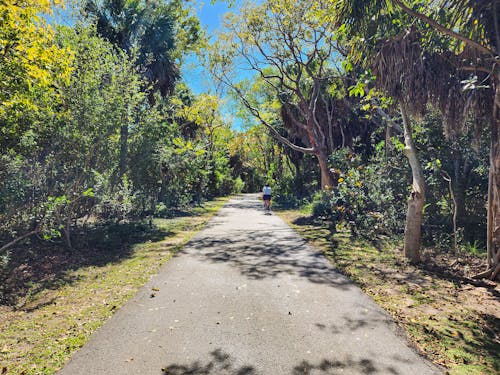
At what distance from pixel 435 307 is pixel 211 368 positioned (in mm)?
3595

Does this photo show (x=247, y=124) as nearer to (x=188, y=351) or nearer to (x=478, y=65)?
(x=478, y=65)

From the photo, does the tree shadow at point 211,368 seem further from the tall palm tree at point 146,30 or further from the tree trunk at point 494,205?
the tall palm tree at point 146,30

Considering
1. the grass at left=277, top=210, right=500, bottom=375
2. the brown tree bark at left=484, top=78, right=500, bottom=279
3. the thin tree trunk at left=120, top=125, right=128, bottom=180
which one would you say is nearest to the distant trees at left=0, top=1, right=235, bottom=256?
the thin tree trunk at left=120, top=125, right=128, bottom=180

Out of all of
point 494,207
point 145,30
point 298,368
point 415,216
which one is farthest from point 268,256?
point 145,30

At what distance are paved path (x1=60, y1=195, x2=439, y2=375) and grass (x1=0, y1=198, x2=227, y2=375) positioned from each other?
0.27m

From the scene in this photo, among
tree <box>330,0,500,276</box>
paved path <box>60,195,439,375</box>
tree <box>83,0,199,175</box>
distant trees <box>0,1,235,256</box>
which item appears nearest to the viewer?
paved path <box>60,195,439,375</box>

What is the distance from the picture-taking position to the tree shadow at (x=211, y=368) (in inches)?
→ 117

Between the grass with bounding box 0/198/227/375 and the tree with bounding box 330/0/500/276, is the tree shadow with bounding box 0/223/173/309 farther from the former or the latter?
the tree with bounding box 330/0/500/276

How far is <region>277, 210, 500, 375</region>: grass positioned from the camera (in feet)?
10.9

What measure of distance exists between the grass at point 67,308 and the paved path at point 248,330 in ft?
0.87

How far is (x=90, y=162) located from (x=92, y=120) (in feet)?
4.66

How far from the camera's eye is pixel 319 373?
2.96m

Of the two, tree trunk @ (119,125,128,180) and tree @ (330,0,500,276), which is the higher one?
tree @ (330,0,500,276)

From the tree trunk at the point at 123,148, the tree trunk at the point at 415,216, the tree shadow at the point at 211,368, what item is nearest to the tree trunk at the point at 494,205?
the tree trunk at the point at 415,216
